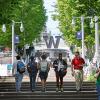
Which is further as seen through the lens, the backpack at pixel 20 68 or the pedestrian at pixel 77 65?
the backpack at pixel 20 68

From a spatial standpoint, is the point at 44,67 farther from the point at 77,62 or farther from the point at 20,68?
the point at 77,62

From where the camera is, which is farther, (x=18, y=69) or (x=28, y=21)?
(x=28, y=21)

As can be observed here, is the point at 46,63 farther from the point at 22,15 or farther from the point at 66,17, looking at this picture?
the point at 22,15

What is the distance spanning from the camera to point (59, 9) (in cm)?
7069

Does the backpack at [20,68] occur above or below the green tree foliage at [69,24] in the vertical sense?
below

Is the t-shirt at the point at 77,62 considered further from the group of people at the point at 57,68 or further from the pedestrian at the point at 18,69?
the pedestrian at the point at 18,69

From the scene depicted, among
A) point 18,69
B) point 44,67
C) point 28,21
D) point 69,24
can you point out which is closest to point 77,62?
point 44,67

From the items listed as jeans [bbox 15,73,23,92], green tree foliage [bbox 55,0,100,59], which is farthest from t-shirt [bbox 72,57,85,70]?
green tree foliage [bbox 55,0,100,59]

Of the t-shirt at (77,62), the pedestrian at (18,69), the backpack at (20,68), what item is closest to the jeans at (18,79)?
the pedestrian at (18,69)

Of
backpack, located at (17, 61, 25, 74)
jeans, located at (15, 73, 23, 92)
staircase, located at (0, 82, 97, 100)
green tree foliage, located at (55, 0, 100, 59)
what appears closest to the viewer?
staircase, located at (0, 82, 97, 100)

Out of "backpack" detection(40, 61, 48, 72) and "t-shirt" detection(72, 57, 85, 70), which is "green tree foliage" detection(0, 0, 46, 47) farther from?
"t-shirt" detection(72, 57, 85, 70)

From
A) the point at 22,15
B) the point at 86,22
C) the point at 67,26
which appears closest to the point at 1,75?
the point at 86,22

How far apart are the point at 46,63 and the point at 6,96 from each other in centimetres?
228

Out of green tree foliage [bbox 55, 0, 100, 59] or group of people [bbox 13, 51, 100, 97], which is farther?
green tree foliage [bbox 55, 0, 100, 59]
